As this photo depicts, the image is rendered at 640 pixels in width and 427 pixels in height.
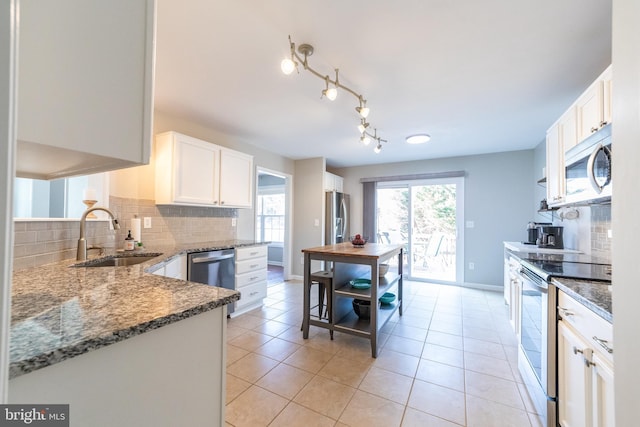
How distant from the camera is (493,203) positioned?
175 inches

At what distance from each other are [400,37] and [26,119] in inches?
73.3

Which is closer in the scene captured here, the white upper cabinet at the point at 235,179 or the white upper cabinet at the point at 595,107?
the white upper cabinet at the point at 595,107

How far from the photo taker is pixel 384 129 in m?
3.38

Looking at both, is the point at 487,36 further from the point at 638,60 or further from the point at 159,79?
the point at 159,79

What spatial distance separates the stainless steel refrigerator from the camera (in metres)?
4.89

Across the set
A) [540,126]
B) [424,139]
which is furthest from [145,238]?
[540,126]

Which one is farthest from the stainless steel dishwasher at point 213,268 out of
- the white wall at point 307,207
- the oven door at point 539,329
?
the oven door at point 539,329

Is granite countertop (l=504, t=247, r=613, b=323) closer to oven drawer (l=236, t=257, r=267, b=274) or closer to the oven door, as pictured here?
the oven door

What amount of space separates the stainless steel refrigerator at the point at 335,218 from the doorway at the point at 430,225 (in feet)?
3.25

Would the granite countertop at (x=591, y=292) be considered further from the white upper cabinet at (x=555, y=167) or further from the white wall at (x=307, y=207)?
the white wall at (x=307, y=207)

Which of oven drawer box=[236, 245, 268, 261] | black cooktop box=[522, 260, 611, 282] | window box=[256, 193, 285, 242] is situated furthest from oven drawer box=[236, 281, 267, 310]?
window box=[256, 193, 285, 242]

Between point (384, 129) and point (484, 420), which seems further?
point (384, 129)

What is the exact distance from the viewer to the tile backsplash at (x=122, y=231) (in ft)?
5.21

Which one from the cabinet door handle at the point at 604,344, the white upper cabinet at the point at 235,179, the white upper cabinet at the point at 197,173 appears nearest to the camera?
the cabinet door handle at the point at 604,344
